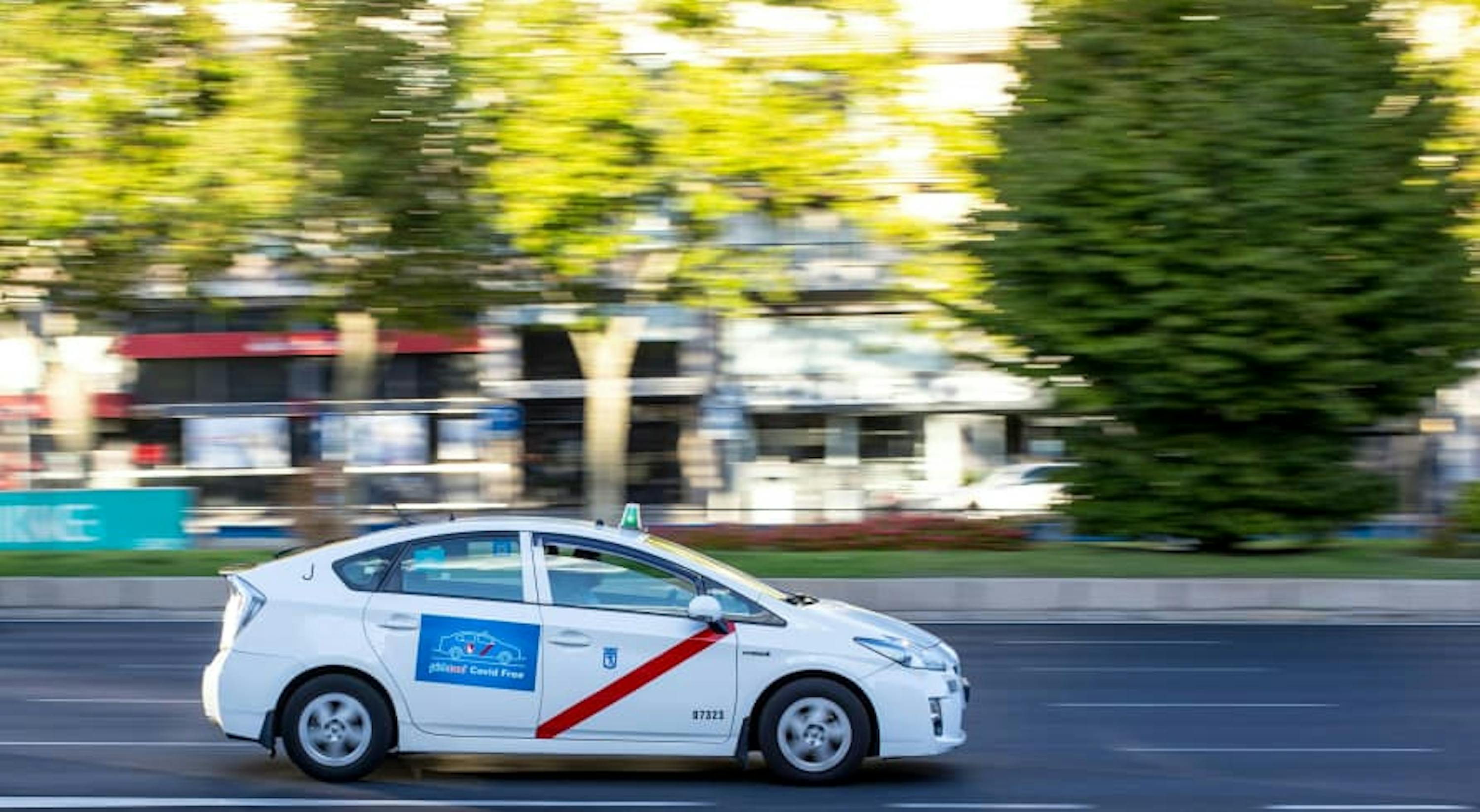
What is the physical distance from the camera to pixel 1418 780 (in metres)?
10.4

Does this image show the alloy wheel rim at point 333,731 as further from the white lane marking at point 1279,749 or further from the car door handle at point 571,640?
the white lane marking at point 1279,749

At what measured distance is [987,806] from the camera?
9.52 metres

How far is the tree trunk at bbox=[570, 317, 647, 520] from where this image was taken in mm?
39938

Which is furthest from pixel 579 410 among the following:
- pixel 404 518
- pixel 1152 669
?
pixel 404 518

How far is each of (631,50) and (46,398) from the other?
20714mm

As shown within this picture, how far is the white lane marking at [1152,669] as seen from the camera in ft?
52.1

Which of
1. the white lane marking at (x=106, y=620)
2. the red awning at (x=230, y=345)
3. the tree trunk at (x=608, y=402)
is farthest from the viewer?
the red awning at (x=230, y=345)

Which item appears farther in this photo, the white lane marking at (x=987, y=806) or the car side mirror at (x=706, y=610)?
the car side mirror at (x=706, y=610)

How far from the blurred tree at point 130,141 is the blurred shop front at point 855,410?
17.0m

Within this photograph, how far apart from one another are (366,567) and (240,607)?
2.16 ft

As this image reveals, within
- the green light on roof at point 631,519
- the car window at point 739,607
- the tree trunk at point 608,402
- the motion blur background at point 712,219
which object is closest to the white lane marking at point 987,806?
the car window at point 739,607

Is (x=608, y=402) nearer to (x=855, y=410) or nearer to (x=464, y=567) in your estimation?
(x=855, y=410)

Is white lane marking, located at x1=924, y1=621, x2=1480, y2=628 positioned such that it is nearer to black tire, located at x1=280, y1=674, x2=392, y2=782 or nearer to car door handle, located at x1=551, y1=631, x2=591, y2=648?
car door handle, located at x1=551, y1=631, x2=591, y2=648

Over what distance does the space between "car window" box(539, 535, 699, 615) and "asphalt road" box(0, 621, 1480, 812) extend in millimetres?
930
